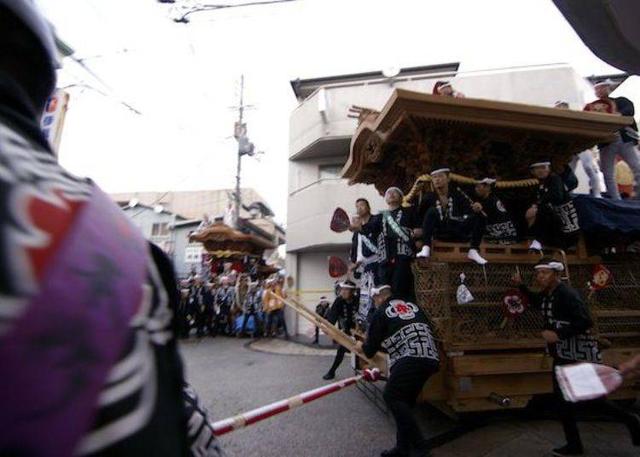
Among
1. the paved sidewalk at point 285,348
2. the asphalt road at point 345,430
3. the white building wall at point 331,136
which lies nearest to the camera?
the asphalt road at point 345,430

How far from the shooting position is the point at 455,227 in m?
4.71

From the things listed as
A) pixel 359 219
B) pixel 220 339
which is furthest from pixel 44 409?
pixel 220 339

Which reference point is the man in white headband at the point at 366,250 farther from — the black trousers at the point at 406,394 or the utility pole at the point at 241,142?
the utility pole at the point at 241,142

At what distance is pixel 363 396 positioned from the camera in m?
5.63

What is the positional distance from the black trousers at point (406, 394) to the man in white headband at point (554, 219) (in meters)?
2.43

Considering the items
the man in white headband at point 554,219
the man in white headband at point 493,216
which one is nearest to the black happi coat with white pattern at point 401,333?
the man in white headband at point 493,216

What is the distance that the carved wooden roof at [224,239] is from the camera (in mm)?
15555

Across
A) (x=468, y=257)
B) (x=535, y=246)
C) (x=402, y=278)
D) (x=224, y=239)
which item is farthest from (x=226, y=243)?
(x=535, y=246)

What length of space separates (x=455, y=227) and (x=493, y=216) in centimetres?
92

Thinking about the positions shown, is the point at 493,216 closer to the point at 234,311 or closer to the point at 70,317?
the point at 70,317

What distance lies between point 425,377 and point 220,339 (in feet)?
33.6

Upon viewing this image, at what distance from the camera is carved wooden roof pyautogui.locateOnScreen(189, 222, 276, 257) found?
15555 millimetres

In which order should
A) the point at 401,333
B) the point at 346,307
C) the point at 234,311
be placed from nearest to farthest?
1. the point at 401,333
2. the point at 346,307
3. the point at 234,311

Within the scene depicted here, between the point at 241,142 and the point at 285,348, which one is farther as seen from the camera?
the point at 241,142
